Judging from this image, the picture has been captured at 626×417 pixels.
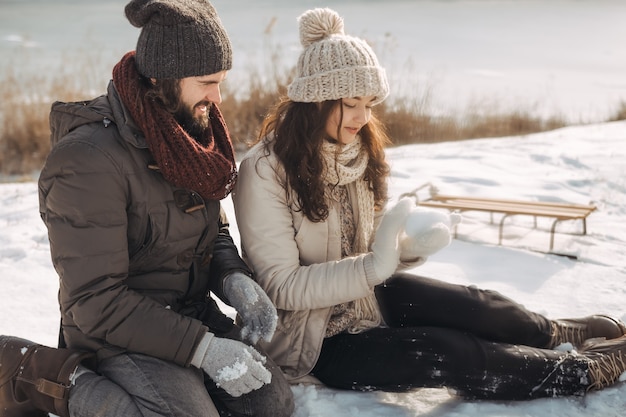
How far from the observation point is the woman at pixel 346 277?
→ 2.26 metres

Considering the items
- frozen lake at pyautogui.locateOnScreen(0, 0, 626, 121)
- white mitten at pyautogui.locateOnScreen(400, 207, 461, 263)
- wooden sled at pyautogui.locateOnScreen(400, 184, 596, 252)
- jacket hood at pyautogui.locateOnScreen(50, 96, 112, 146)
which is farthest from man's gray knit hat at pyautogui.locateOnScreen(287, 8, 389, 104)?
frozen lake at pyautogui.locateOnScreen(0, 0, 626, 121)

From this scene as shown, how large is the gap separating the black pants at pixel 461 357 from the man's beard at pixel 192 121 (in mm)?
810

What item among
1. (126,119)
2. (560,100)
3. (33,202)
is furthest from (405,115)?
(126,119)

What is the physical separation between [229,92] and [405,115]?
1.80m

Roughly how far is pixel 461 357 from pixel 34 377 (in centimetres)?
125

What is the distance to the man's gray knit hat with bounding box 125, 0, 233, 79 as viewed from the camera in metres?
1.97

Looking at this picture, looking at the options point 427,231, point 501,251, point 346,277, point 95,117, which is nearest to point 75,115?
point 95,117

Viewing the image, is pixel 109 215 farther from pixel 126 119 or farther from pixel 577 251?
pixel 577 251

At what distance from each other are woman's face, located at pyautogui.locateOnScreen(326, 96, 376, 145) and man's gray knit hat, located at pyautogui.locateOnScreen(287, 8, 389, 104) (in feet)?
0.14

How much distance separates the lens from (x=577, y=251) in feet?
12.3

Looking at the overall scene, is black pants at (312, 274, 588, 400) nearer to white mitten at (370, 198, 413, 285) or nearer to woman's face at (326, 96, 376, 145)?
white mitten at (370, 198, 413, 285)

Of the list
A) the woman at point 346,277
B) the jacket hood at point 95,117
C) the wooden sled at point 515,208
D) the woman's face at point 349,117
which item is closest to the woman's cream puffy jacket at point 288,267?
the woman at point 346,277

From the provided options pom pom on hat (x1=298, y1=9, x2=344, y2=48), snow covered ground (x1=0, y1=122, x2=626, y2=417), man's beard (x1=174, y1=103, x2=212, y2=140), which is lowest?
snow covered ground (x1=0, y1=122, x2=626, y2=417)

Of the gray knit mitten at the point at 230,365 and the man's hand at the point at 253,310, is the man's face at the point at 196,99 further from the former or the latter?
the gray knit mitten at the point at 230,365
